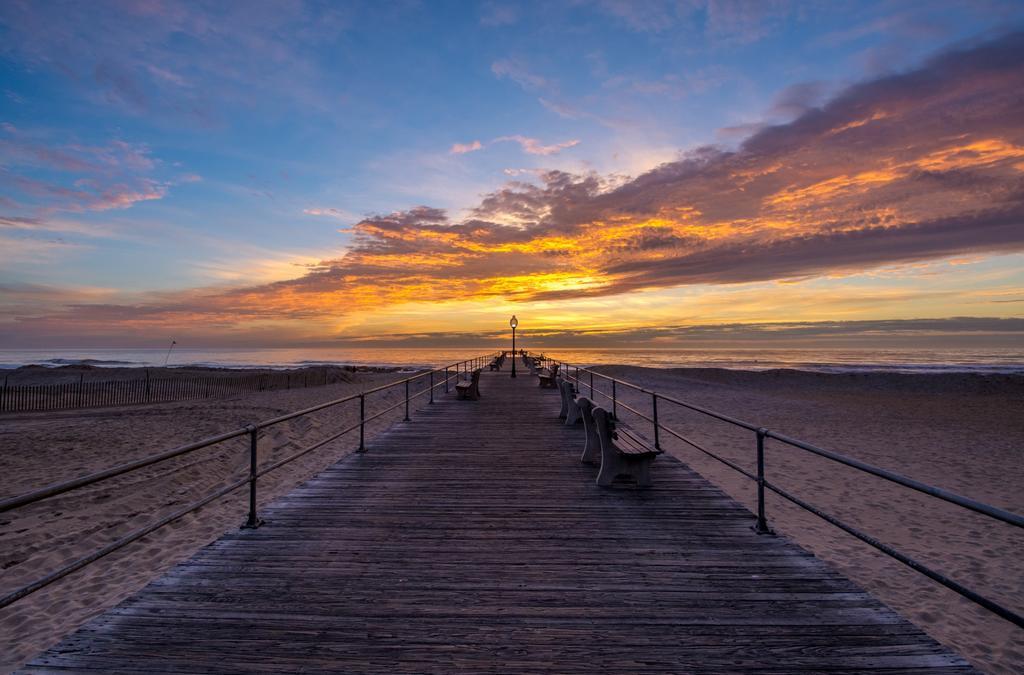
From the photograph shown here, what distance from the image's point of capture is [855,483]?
11047 millimetres

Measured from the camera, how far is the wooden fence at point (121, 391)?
74.4 feet

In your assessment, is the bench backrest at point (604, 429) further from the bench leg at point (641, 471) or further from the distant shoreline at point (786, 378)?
the distant shoreline at point (786, 378)

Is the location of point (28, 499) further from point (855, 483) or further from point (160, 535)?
point (855, 483)

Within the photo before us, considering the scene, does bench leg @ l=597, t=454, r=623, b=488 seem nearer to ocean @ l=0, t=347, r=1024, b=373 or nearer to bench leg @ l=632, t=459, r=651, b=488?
bench leg @ l=632, t=459, r=651, b=488

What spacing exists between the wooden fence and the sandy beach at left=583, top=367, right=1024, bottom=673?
22.2 metres

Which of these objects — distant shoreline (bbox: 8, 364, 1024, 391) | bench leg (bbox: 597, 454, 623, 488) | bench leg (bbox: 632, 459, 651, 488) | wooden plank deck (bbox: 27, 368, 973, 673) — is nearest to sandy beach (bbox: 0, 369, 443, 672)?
wooden plank deck (bbox: 27, 368, 973, 673)

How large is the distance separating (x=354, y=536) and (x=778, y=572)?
3519mm

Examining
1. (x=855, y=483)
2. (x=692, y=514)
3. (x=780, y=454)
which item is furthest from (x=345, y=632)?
(x=780, y=454)

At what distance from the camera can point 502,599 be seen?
3.40 meters

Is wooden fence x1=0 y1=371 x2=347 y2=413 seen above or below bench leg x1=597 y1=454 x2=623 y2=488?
below

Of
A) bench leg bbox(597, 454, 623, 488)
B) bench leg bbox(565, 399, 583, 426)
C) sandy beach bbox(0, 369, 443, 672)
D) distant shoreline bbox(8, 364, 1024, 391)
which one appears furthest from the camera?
distant shoreline bbox(8, 364, 1024, 391)

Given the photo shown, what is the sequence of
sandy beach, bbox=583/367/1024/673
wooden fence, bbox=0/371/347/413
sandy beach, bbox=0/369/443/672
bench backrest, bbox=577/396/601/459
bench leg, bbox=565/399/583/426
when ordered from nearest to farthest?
sandy beach, bbox=0/369/443/672 → sandy beach, bbox=583/367/1024/673 → bench backrest, bbox=577/396/601/459 → bench leg, bbox=565/399/583/426 → wooden fence, bbox=0/371/347/413

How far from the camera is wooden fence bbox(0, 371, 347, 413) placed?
2269 cm

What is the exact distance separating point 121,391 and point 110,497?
75.2 feet
